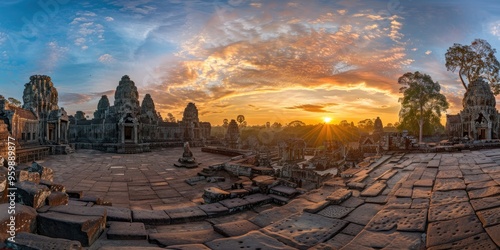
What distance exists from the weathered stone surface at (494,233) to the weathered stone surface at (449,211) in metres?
0.75

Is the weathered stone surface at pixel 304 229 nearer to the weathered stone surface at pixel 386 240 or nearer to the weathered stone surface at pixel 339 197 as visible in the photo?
the weathered stone surface at pixel 386 240

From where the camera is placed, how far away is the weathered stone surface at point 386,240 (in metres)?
3.87

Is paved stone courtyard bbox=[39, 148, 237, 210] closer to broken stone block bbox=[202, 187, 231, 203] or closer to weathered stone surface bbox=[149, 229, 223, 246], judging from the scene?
broken stone block bbox=[202, 187, 231, 203]

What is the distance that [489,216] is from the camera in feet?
13.5

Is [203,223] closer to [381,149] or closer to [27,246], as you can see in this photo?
[27,246]

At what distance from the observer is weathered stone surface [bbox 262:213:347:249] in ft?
14.2

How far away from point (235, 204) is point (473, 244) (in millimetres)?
4608

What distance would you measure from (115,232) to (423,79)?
41128 mm

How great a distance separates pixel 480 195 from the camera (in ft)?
17.1

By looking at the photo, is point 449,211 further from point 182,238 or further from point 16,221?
point 16,221

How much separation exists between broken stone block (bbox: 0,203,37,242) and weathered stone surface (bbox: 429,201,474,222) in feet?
21.3

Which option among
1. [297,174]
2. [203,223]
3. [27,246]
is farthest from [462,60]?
[27,246]

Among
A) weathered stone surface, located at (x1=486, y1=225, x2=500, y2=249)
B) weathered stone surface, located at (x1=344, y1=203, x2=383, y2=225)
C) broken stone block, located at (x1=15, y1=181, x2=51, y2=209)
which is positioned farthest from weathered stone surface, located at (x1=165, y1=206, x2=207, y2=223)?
weathered stone surface, located at (x1=486, y1=225, x2=500, y2=249)

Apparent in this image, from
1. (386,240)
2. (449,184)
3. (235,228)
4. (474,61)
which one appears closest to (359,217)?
(386,240)
